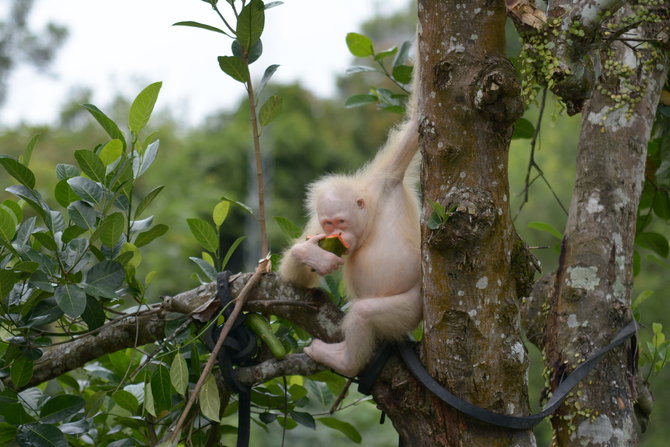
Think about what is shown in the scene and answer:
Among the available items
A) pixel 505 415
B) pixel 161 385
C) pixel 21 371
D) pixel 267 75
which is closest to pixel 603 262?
pixel 505 415

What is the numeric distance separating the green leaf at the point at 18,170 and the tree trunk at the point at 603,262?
1738 millimetres

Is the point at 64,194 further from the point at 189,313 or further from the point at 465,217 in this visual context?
the point at 465,217

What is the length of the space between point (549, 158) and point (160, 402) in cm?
1166

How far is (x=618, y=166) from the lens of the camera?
240 cm

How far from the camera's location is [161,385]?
7.32 ft

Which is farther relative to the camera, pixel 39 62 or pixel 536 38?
pixel 39 62

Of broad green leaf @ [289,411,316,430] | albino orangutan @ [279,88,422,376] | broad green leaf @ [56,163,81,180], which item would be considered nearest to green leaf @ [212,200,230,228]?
albino orangutan @ [279,88,422,376]

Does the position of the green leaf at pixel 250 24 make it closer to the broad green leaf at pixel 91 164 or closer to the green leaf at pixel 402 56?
the broad green leaf at pixel 91 164

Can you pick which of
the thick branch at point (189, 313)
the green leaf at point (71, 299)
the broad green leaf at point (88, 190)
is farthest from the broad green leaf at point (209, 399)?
the broad green leaf at point (88, 190)

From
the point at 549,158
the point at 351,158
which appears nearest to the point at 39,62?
the point at 351,158

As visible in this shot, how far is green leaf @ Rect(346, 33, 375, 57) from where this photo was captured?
3.05m

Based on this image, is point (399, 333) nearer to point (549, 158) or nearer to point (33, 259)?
point (33, 259)

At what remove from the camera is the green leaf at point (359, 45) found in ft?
10.0

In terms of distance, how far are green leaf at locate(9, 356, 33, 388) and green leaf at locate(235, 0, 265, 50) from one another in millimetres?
1246
